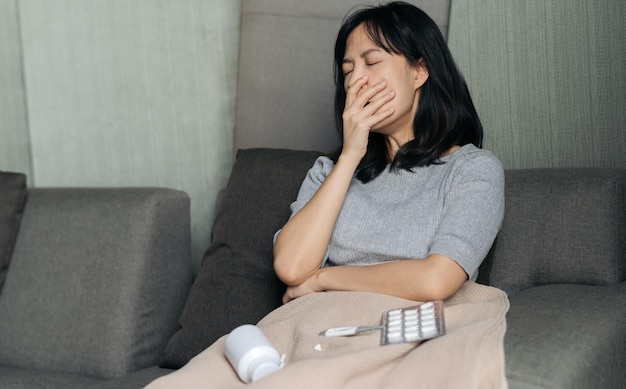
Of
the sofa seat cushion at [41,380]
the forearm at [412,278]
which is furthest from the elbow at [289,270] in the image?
the sofa seat cushion at [41,380]

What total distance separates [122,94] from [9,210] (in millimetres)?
664

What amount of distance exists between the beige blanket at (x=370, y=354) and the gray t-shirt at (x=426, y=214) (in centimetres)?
12

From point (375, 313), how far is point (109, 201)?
1.04 m

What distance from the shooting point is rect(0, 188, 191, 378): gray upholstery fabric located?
2.19 meters

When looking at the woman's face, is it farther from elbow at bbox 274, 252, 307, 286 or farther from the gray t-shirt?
elbow at bbox 274, 252, 307, 286

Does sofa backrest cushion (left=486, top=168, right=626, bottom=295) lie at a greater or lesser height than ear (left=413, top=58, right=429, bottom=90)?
lesser

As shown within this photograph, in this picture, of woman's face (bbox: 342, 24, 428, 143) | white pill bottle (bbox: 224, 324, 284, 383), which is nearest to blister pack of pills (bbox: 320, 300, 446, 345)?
white pill bottle (bbox: 224, 324, 284, 383)

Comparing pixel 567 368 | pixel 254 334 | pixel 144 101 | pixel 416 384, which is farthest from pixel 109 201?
pixel 567 368

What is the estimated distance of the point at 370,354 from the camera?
140 cm

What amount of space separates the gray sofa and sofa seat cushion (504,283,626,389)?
0.5 inches

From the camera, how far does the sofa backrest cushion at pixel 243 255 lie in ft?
6.74

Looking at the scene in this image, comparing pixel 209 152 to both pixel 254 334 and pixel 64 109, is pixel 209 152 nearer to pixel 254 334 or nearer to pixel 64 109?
pixel 64 109

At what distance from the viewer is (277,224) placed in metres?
2.13

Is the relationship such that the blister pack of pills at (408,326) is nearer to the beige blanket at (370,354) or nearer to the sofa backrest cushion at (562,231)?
the beige blanket at (370,354)
